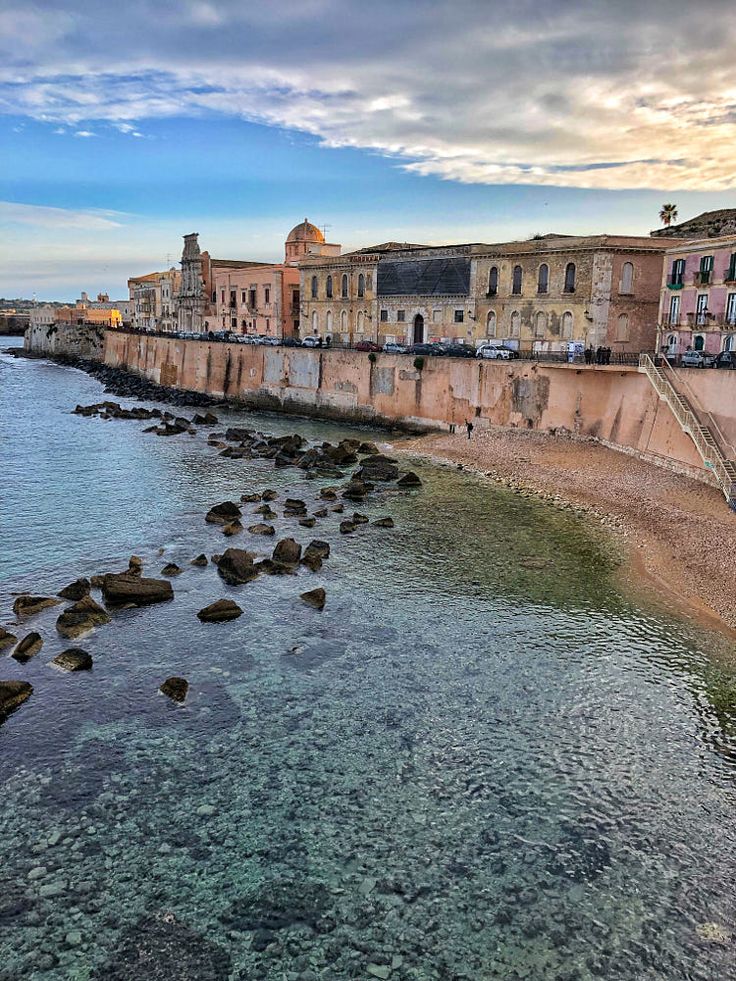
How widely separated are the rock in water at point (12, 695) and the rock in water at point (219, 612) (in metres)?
4.38

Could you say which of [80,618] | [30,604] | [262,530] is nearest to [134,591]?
[80,618]

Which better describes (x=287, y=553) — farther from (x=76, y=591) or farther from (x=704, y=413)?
(x=704, y=413)

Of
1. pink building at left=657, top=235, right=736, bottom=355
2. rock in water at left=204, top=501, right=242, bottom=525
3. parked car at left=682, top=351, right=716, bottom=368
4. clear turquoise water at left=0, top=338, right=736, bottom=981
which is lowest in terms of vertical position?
clear turquoise water at left=0, top=338, right=736, bottom=981

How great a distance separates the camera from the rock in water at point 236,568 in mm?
20961

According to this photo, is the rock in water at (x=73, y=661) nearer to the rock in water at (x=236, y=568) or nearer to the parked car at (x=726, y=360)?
the rock in water at (x=236, y=568)

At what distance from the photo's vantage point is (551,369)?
38125mm

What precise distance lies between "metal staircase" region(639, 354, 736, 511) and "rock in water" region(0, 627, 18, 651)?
20.6m

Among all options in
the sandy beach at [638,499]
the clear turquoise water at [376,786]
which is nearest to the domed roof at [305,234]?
the sandy beach at [638,499]

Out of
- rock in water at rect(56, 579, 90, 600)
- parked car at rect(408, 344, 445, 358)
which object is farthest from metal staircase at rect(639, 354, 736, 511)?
rock in water at rect(56, 579, 90, 600)

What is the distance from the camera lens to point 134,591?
1942cm

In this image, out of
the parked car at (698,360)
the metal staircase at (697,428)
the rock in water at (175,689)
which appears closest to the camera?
the rock in water at (175,689)

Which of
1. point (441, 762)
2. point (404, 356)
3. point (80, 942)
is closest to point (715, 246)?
point (404, 356)

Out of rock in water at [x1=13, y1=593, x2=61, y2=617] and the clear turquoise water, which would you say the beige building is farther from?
rock in water at [x1=13, y1=593, x2=61, y2=617]

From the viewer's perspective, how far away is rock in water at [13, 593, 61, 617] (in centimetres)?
1853
